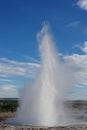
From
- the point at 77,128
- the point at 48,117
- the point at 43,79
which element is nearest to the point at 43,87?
the point at 43,79

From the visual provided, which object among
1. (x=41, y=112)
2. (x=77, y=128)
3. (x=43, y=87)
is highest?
(x=43, y=87)

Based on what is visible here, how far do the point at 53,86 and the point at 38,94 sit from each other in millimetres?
2209

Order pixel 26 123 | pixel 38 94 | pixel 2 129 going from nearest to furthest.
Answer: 1. pixel 2 129
2. pixel 26 123
3. pixel 38 94

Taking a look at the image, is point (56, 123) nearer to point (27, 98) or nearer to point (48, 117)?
point (48, 117)

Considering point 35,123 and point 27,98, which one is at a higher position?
point 27,98

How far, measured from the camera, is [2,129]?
28922 mm

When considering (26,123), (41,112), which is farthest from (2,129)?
(41,112)

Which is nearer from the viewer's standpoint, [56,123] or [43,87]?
[56,123]

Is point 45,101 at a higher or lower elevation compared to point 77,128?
higher

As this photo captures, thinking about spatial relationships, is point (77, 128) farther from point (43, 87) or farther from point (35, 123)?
point (43, 87)

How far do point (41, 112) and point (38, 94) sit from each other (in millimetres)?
2016

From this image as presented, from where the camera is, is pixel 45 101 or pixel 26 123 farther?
pixel 45 101

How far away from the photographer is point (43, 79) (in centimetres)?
3738

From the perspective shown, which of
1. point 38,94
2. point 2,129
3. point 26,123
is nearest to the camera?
point 2,129
